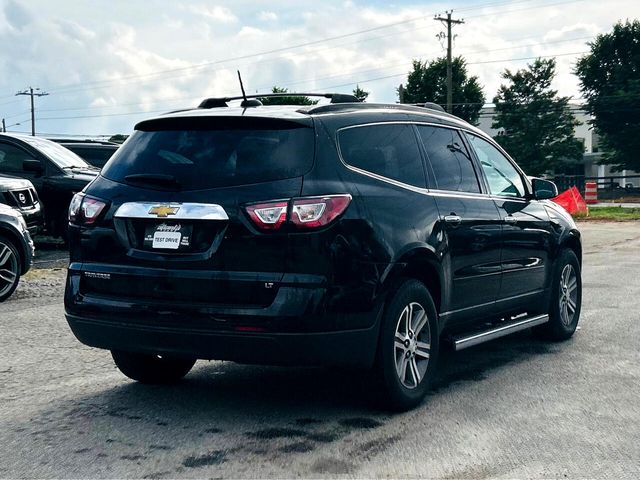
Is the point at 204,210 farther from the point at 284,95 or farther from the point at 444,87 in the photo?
the point at 444,87

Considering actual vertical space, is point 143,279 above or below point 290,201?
below

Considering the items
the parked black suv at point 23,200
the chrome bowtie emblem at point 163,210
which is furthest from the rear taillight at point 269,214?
the parked black suv at point 23,200

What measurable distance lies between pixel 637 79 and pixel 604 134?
417 centimetres

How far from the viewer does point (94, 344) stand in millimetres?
5348

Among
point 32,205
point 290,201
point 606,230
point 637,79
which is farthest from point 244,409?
point 637,79

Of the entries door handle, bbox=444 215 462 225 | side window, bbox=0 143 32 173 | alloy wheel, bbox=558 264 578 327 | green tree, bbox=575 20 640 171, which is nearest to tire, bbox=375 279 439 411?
door handle, bbox=444 215 462 225

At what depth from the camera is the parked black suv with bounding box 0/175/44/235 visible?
1171 centimetres

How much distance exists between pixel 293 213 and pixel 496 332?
2.34m

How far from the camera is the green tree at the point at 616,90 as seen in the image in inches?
2408

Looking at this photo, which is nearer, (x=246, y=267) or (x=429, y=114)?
(x=246, y=267)

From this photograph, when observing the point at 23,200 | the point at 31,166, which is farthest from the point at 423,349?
the point at 31,166

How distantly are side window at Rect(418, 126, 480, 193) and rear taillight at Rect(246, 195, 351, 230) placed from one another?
1336 millimetres

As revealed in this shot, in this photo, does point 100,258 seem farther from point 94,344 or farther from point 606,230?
point 606,230

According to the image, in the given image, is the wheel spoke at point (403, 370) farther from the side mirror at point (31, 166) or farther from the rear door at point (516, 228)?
the side mirror at point (31, 166)
